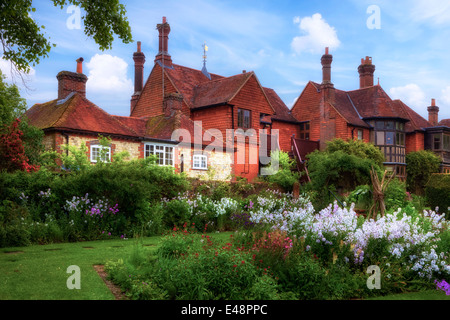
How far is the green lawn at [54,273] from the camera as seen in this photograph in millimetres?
6961

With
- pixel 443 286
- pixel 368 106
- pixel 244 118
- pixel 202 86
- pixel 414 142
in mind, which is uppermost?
pixel 202 86

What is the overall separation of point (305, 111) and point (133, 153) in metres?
21.7

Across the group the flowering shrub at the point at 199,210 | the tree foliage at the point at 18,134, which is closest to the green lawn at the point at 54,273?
the flowering shrub at the point at 199,210

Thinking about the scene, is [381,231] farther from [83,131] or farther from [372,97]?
[372,97]

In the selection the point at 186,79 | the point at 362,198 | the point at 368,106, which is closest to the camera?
the point at 362,198

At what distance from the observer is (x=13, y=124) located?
18.6m

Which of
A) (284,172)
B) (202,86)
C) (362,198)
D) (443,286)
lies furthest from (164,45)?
(443,286)

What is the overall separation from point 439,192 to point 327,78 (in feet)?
75.8

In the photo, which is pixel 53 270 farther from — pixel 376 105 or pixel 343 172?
pixel 376 105

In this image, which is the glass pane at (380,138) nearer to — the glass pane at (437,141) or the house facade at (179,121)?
the glass pane at (437,141)

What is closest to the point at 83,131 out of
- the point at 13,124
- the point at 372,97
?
the point at 13,124

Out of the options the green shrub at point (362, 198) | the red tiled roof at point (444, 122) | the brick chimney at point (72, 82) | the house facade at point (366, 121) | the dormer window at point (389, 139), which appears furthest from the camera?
the red tiled roof at point (444, 122)

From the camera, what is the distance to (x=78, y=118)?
24.3 m

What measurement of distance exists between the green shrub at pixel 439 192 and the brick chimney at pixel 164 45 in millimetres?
23218
